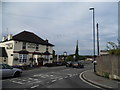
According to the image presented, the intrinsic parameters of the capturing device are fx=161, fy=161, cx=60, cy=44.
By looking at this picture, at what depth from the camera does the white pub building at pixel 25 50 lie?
35.5m

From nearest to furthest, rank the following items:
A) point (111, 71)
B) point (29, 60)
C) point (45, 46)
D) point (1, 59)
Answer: point (111, 71) → point (1, 59) → point (29, 60) → point (45, 46)

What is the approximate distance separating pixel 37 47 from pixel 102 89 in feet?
103

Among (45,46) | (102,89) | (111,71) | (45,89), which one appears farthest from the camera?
(45,46)

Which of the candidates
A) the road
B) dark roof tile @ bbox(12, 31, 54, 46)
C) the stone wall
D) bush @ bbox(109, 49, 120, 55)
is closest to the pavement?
the stone wall

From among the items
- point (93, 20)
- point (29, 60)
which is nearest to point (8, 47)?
point (29, 60)

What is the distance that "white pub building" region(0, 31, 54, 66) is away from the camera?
35.5m

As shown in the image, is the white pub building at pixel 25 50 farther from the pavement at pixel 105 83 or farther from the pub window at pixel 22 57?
the pavement at pixel 105 83

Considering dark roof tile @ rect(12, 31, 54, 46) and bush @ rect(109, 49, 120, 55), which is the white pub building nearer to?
dark roof tile @ rect(12, 31, 54, 46)

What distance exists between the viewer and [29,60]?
38312 millimetres

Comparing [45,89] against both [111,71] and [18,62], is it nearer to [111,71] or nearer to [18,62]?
[111,71]

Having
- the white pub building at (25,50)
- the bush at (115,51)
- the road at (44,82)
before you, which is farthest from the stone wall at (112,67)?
the white pub building at (25,50)

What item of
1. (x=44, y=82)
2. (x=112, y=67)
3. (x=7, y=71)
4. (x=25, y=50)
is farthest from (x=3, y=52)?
(x=112, y=67)

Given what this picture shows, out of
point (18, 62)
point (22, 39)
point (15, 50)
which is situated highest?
point (22, 39)

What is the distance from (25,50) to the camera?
37406mm
